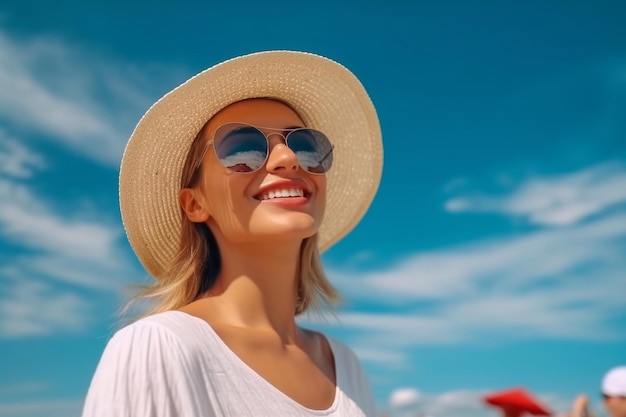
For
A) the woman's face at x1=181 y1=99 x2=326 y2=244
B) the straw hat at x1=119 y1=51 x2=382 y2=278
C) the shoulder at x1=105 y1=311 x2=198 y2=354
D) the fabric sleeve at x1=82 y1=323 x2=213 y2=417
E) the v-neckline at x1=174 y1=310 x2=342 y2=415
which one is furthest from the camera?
the straw hat at x1=119 y1=51 x2=382 y2=278

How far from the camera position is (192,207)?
335 centimetres

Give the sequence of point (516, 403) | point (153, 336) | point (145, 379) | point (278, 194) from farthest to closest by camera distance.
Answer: point (278, 194)
point (153, 336)
point (145, 379)
point (516, 403)

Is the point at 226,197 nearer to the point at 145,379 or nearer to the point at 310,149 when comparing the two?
the point at 310,149

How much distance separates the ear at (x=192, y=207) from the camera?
3292mm

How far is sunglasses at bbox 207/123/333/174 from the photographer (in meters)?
3.12

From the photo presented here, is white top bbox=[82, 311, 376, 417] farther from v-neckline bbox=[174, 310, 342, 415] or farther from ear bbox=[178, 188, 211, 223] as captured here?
ear bbox=[178, 188, 211, 223]

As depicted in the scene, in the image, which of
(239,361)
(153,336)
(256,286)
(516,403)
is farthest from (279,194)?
(516,403)

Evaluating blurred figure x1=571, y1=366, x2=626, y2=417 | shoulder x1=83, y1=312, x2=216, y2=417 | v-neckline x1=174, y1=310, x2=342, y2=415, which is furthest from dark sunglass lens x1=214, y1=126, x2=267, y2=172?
blurred figure x1=571, y1=366, x2=626, y2=417

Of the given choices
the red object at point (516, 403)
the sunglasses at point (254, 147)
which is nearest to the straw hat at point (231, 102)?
the sunglasses at point (254, 147)

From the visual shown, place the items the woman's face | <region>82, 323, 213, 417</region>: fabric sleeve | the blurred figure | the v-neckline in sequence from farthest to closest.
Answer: the blurred figure → the woman's face → the v-neckline → <region>82, 323, 213, 417</region>: fabric sleeve

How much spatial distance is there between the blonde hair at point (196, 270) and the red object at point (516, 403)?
1.56 metres

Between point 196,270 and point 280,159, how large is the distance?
652 mm

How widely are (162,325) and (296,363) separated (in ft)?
2.31

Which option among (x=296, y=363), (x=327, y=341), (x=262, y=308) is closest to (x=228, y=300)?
(x=262, y=308)
